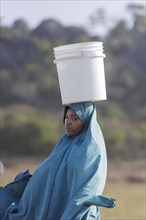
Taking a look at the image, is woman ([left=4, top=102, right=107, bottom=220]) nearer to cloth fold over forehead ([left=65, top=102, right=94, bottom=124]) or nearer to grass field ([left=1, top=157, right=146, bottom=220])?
cloth fold over forehead ([left=65, top=102, right=94, bottom=124])

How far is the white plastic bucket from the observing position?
392 centimetres

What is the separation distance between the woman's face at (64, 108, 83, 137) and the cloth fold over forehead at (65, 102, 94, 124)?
0.02m

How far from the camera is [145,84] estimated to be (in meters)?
29.9

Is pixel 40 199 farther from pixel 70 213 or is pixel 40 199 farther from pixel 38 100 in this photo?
pixel 38 100

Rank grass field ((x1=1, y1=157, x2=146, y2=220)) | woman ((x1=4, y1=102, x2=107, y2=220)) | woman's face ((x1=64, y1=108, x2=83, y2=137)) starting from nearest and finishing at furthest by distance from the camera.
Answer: woman ((x1=4, y1=102, x2=107, y2=220)) → woman's face ((x1=64, y1=108, x2=83, y2=137)) → grass field ((x1=1, y1=157, x2=146, y2=220))

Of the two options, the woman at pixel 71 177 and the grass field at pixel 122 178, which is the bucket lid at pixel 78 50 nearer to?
the woman at pixel 71 177

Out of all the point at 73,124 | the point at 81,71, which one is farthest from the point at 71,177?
the point at 81,71

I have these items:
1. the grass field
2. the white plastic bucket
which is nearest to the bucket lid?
the white plastic bucket

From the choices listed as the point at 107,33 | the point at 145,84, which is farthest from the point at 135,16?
the point at 145,84

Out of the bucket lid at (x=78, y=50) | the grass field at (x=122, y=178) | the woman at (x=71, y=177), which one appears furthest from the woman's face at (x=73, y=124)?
the grass field at (x=122, y=178)

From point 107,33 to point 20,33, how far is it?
6.04 m

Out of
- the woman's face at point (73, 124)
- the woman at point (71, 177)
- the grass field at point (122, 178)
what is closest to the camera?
the woman at point (71, 177)

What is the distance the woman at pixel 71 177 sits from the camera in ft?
12.0

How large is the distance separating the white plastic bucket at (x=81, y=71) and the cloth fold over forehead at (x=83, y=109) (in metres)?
0.03
